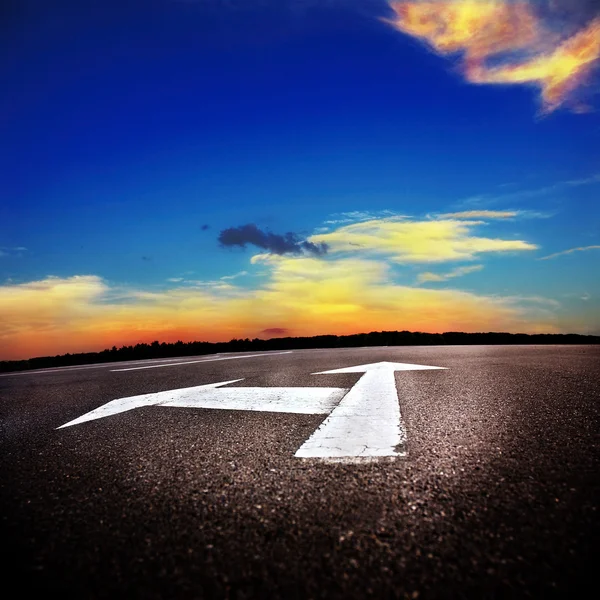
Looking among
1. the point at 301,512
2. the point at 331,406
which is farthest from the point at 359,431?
the point at 301,512

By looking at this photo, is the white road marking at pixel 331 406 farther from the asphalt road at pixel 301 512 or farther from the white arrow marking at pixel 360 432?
the asphalt road at pixel 301 512

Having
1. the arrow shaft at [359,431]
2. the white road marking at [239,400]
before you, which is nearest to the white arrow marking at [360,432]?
the arrow shaft at [359,431]

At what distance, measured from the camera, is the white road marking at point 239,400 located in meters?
2.85

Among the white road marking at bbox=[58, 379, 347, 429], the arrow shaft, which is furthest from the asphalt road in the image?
the white road marking at bbox=[58, 379, 347, 429]

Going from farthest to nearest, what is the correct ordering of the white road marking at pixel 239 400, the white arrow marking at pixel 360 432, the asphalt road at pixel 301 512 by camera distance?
the white road marking at pixel 239 400, the white arrow marking at pixel 360 432, the asphalt road at pixel 301 512

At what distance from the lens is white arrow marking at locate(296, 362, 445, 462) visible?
5.60 feet

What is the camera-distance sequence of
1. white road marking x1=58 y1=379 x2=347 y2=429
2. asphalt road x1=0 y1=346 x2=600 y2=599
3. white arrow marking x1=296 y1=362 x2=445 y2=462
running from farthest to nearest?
1. white road marking x1=58 y1=379 x2=347 y2=429
2. white arrow marking x1=296 y1=362 x2=445 y2=462
3. asphalt road x1=0 y1=346 x2=600 y2=599

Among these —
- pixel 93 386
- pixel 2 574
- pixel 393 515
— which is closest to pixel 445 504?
pixel 393 515

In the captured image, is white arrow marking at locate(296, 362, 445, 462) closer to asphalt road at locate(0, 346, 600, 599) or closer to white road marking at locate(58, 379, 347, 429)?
asphalt road at locate(0, 346, 600, 599)

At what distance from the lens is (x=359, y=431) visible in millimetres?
2041

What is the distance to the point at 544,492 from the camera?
4.10ft

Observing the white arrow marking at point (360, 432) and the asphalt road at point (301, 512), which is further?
the white arrow marking at point (360, 432)

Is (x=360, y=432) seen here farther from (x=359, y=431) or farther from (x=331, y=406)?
(x=331, y=406)

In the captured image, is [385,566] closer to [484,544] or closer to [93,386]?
[484,544]
